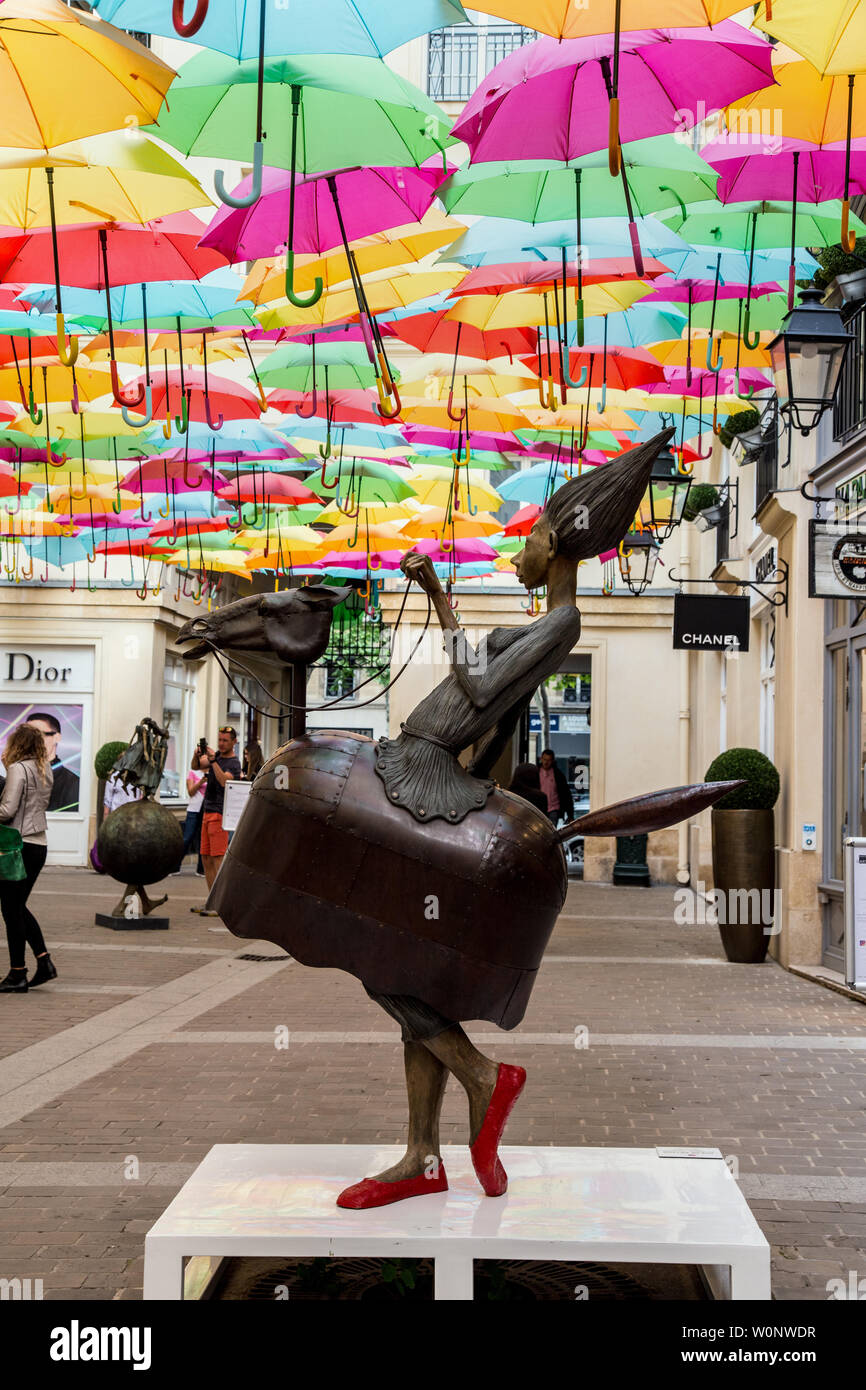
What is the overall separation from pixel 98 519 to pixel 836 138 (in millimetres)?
12254

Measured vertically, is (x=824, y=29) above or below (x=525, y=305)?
below

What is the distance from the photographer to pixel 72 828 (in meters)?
24.1

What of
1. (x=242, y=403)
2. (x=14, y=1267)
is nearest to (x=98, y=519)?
(x=242, y=403)

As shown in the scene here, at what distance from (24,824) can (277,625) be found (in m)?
6.21

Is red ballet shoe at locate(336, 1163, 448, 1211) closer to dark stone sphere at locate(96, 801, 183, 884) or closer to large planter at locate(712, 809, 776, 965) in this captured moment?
large planter at locate(712, 809, 776, 965)

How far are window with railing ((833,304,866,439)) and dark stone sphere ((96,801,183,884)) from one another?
25.0 ft

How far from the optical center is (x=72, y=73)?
5.77 meters

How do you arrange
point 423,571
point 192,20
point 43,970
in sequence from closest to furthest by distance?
point 192,20 < point 423,571 < point 43,970

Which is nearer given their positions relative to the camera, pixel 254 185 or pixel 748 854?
pixel 254 185

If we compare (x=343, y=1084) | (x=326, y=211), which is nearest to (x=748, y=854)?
(x=343, y=1084)

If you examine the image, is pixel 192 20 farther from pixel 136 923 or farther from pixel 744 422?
pixel 136 923


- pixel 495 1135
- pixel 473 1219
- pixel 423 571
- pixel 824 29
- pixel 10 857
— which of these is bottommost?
pixel 473 1219
